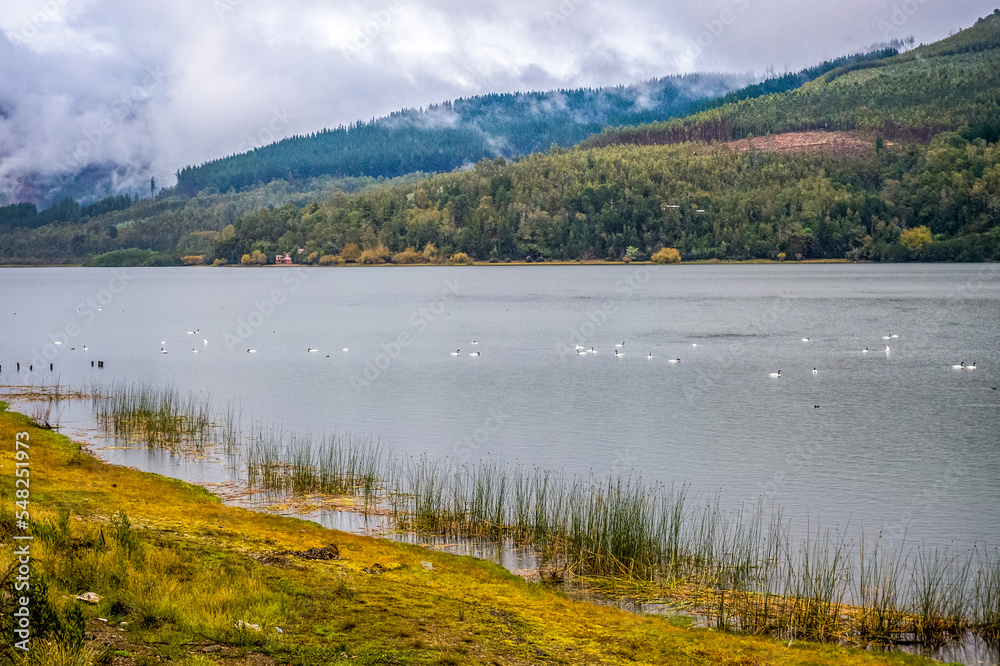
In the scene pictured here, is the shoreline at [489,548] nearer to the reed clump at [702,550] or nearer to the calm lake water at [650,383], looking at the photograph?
the reed clump at [702,550]

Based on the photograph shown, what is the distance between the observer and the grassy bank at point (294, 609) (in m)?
8.80

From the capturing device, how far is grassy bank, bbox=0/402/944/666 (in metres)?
8.80

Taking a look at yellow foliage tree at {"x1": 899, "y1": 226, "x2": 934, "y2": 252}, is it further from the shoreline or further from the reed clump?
the shoreline

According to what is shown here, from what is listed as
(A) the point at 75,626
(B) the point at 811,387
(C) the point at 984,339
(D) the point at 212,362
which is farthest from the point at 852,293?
(A) the point at 75,626

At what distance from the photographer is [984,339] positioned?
52.7m

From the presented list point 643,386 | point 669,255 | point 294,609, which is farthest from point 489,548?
point 669,255

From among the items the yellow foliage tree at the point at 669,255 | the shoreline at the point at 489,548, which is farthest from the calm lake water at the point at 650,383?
the yellow foliage tree at the point at 669,255

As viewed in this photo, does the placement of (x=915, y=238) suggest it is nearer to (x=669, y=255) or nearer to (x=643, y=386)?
(x=669, y=255)

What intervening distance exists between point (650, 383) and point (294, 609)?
28.6 meters

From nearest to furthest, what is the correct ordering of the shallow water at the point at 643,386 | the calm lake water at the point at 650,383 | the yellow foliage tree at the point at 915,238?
the shallow water at the point at 643,386
the calm lake water at the point at 650,383
the yellow foliage tree at the point at 915,238

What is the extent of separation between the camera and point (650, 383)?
123 ft

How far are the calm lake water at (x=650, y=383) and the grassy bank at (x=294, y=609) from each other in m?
7.27

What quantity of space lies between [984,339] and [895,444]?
105ft

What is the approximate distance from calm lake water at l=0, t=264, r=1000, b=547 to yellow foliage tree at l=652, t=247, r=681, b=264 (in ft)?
341
